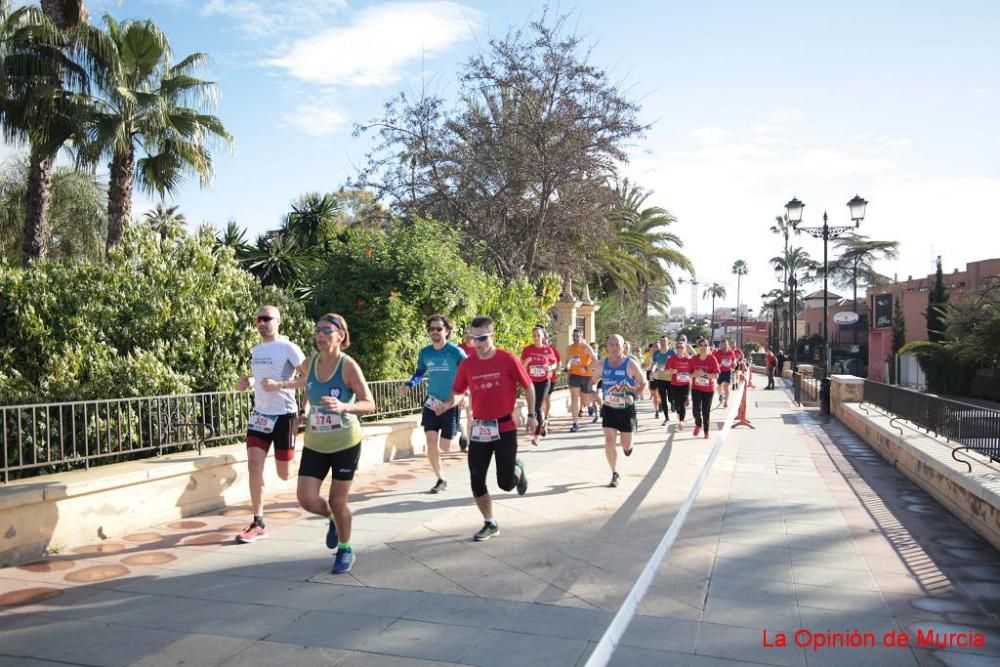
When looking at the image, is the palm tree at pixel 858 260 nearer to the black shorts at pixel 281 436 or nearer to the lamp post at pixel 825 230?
the lamp post at pixel 825 230

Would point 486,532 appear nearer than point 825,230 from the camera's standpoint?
Yes

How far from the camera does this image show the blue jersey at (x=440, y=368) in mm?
7844

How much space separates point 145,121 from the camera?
1517 centimetres

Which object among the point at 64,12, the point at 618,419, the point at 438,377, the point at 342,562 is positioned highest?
the point at 64,12

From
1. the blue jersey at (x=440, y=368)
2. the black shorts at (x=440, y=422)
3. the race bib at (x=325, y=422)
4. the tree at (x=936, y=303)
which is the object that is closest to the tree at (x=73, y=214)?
the blue jersey at (x=440, y=368)

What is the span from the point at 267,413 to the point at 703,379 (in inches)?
341

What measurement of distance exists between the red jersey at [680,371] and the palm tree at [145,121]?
34.7ft

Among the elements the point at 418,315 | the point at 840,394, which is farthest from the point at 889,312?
the point at 418,315

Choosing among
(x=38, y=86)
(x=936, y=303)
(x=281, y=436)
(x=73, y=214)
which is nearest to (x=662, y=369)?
(x=281, y=436)

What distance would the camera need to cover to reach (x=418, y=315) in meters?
12.6

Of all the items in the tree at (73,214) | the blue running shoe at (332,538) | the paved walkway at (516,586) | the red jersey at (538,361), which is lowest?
the paved walkway at (516,586)

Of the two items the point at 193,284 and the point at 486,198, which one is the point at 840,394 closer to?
the point at 486,198

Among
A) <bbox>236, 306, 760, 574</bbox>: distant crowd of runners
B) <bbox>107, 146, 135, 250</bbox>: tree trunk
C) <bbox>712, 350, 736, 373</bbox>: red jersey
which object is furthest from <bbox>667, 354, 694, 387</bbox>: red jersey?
<bbox>107, 146, 135, 250</bbox>: tree trunk

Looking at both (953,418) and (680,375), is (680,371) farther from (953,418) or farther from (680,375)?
(953,418)
